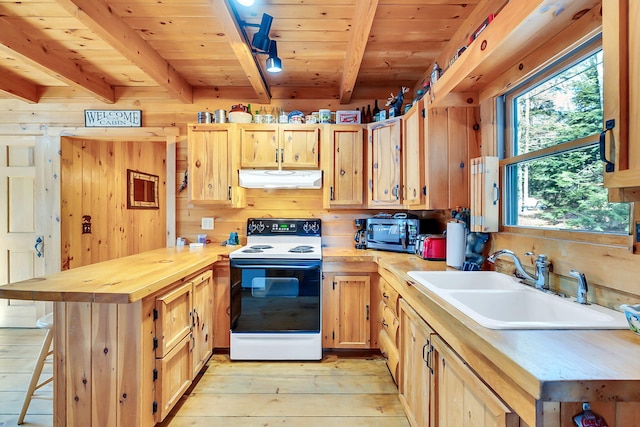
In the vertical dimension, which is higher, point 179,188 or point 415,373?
point 179,188

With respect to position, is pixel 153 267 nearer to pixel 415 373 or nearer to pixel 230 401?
pixel 230 401

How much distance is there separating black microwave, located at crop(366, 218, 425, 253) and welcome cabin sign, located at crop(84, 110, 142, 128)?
2.53 metres

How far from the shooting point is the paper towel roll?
1.88 m

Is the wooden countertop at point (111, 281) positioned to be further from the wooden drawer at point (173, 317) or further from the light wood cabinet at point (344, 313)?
the light wood cabinet at point (344, 313)

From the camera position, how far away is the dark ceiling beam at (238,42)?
5.30 ft

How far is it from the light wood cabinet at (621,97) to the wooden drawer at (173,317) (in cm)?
195

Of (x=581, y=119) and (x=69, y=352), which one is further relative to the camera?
(x=69, y=352)

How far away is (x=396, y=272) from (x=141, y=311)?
4.58ft

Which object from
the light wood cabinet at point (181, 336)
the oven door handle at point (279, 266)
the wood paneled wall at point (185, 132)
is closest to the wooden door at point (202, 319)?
the light wood cabinet at point (181, 336)

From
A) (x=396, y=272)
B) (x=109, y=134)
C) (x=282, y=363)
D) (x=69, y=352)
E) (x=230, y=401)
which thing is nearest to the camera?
(x=69, y=352)

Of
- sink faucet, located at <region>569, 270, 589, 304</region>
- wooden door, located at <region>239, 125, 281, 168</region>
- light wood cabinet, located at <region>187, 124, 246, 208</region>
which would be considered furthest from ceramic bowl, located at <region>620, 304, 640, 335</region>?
light wood cabinet, located at <region>187, 124, 246, 208</region>

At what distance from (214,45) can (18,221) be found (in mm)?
2736

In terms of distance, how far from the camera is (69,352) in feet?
4.80

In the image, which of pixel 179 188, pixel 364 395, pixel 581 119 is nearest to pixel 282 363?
pixel 364 395
